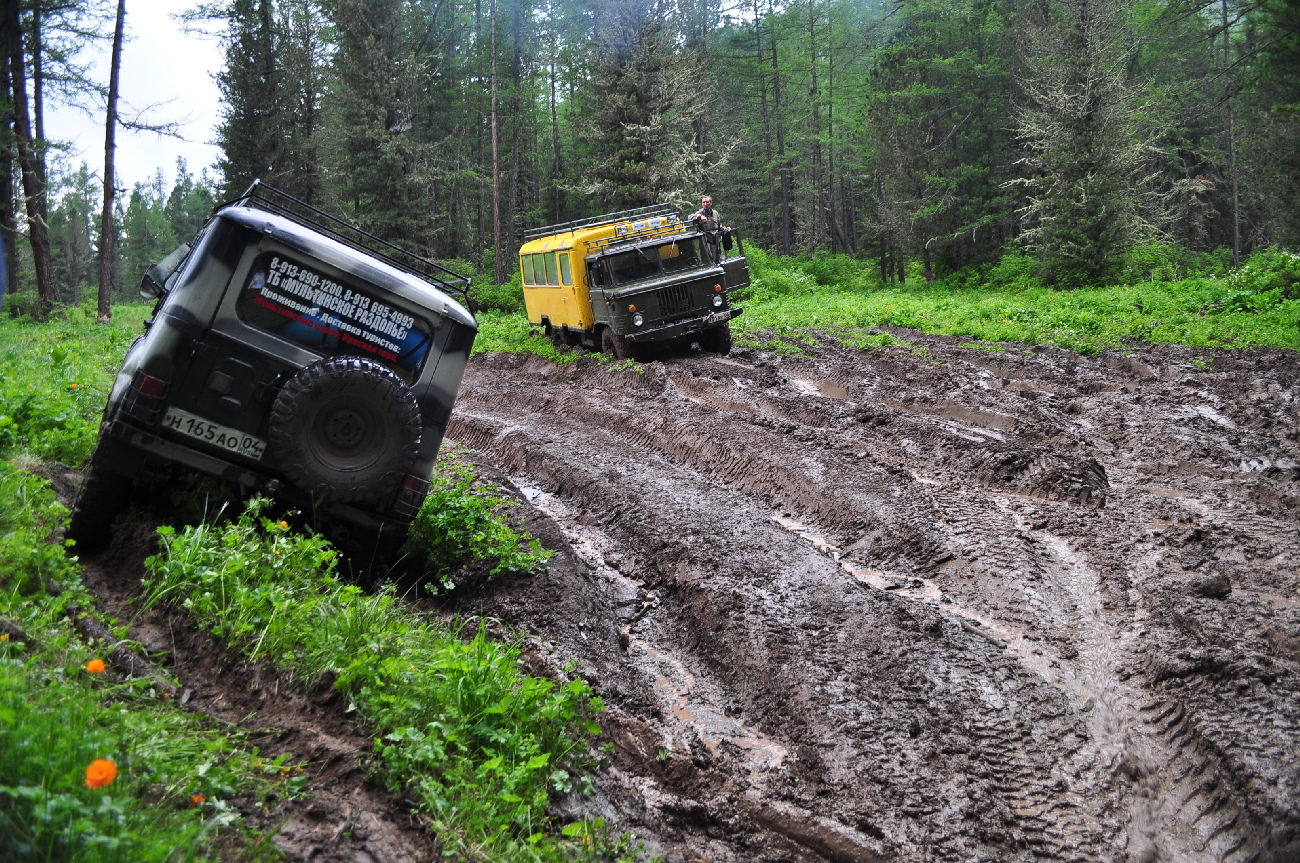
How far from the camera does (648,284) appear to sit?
15.9 metres

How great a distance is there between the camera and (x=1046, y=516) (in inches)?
296

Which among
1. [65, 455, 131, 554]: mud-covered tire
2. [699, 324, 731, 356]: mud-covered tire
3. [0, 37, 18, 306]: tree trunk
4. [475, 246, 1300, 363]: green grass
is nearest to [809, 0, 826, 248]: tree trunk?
[475, 246, 1300, 363]: green grass

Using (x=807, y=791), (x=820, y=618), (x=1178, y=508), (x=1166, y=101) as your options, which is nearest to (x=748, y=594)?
(x=820, y=618)

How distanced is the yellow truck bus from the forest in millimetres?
11545

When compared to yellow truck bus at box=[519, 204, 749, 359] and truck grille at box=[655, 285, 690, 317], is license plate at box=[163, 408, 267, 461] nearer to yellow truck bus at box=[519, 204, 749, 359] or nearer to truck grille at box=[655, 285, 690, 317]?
yellow truck bus at box=[519, 204, 749, 359]

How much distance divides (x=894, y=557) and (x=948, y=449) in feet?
Result: 9.65

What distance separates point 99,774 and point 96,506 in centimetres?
361

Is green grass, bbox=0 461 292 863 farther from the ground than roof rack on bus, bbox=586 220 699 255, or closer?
closer

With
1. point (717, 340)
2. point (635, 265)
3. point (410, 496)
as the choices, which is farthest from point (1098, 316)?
point (410, 496)

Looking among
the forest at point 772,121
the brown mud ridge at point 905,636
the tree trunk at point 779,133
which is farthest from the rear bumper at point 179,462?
the tree trunk at point 779,133

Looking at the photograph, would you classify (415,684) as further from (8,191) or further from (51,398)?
(8,191)

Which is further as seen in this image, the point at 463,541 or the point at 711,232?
the point at 711,232

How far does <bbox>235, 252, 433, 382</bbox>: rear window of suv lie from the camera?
17.6 feet

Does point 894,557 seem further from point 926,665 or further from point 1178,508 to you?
point 1178,508
